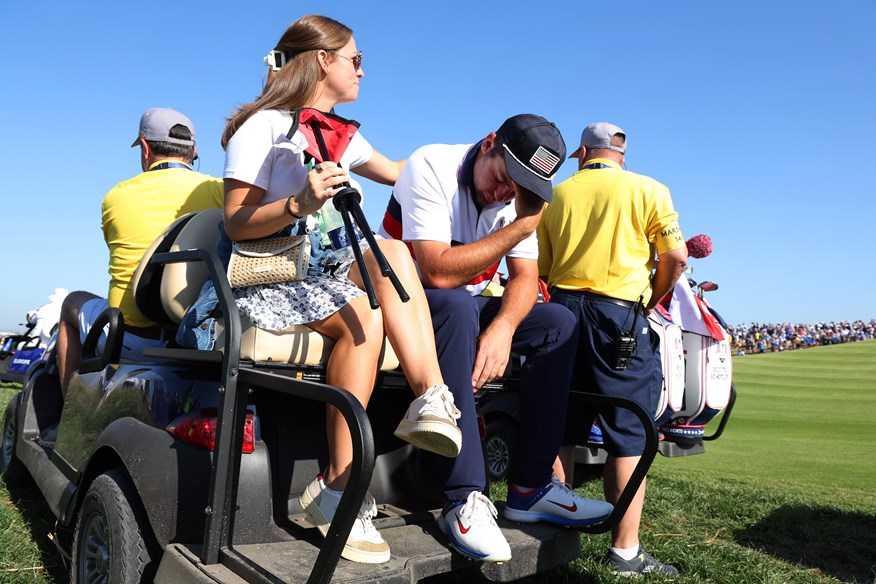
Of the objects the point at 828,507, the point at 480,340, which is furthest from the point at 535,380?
the point at 828,507

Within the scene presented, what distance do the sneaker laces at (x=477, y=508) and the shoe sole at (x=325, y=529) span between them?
13.3 inches

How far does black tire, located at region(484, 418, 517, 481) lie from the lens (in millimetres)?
6273

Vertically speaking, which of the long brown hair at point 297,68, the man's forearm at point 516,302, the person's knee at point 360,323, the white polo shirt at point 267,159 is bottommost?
the person's knee at point 360,323

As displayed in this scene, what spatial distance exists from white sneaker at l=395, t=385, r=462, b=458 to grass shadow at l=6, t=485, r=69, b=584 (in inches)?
78.9

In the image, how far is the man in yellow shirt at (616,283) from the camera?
13.2 feet

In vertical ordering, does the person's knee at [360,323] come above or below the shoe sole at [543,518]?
above

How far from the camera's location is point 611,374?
163 inches

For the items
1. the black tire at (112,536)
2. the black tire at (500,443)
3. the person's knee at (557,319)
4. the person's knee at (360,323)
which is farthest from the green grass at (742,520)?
the person's knee at (360,323)

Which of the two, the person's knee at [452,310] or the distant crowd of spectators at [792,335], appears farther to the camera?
the distant crowd of spectators at [792,335]

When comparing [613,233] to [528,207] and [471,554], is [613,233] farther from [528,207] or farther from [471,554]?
[471,554]

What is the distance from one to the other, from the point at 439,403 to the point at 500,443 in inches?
156

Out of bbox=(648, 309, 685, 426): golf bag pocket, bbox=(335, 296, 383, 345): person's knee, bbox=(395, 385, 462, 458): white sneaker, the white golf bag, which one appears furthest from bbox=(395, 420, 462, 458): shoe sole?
the white golf bag

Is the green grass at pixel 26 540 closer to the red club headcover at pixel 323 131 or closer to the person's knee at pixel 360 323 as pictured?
the person's knee at pixel 360 323

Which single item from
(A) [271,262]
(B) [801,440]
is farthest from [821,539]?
(B) [801,440]
